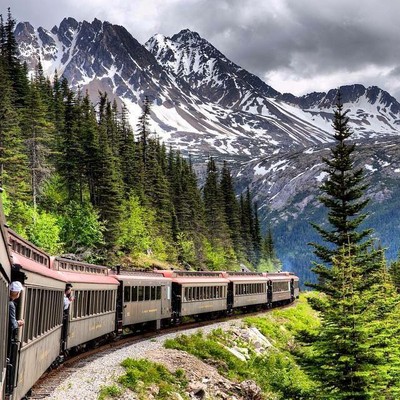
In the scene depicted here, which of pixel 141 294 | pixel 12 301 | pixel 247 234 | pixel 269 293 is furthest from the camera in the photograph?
pixel 247 234

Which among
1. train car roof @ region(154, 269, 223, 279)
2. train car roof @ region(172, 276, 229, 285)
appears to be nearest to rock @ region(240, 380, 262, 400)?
train car roof @ region(154, 269, 223, 279)

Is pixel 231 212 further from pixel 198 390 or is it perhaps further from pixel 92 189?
pixel 198 390

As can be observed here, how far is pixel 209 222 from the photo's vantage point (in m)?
114

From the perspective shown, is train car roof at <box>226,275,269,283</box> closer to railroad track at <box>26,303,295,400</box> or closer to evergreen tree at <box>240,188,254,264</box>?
railroad track at <box>26,303,295,400</box>

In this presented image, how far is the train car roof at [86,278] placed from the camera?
1990cm

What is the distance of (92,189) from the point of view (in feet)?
236

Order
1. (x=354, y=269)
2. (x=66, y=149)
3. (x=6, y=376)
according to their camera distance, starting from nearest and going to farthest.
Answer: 1. (x=6, y=376)
2. (x=354, y=269)
3. (x=66, y=149)

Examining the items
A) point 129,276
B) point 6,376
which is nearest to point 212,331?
point 129,276

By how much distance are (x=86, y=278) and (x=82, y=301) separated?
124 centimetres

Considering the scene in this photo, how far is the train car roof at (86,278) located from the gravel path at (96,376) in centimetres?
284

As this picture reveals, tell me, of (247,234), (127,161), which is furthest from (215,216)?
(127,161)

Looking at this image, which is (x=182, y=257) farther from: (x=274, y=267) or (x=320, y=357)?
(x=320, y=357)

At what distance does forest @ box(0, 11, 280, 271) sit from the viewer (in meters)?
57.7

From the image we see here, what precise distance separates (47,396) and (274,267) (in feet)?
411
